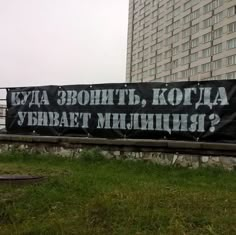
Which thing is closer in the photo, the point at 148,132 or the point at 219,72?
the point at 148,132

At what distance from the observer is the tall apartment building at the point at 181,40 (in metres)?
82.4

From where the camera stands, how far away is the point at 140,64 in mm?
119750

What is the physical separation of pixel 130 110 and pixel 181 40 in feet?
290

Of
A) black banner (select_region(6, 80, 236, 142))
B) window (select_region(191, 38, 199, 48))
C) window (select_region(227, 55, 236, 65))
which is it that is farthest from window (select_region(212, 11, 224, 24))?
black banner (select_region(6, 80, 236, 142))

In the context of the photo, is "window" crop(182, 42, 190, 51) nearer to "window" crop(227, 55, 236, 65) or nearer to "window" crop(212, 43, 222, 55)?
"window" crop(212, 43, 222, 55)

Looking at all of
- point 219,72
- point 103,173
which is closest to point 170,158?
point 103,173

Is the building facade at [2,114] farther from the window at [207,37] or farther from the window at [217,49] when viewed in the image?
the window at [207,37]

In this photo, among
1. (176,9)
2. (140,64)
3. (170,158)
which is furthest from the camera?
(140,64)

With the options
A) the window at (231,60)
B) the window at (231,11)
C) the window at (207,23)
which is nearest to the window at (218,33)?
the window at (231,11)

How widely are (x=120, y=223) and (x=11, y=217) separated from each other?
1.59 meters

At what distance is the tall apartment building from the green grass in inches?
2720

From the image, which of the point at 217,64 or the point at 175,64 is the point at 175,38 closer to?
the point at 175,64

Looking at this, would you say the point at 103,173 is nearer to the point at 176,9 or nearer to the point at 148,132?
the point at 148,132

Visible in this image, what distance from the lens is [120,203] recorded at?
7488 mm
